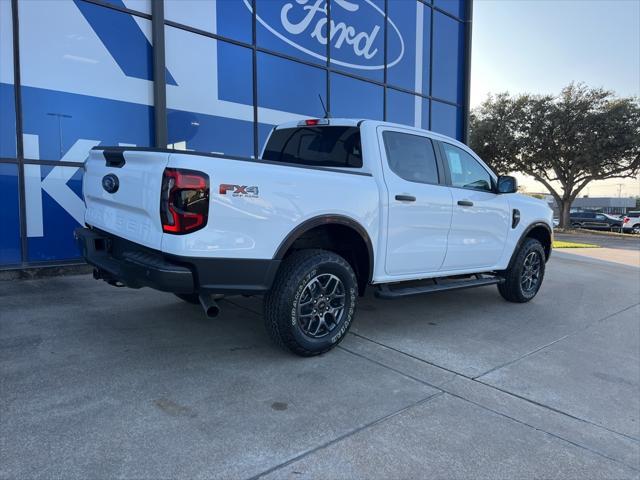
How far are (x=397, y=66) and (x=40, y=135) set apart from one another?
7.99m

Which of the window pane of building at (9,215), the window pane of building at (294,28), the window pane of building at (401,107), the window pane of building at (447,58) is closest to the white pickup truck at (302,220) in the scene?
the window pane of building at (9,215)

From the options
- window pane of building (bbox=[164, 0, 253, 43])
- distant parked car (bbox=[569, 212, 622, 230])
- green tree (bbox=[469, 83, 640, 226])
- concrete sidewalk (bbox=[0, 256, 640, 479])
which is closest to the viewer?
concrete sidewalk (bbox=[0, 256, 640, 479])

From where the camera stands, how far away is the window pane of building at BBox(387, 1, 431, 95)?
37.1ft

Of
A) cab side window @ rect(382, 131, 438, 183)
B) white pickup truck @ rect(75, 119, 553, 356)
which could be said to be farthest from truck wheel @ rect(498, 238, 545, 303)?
cab side window @ rect(382, 131, 438, 183)

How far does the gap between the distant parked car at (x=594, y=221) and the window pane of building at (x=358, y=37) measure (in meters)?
31.0

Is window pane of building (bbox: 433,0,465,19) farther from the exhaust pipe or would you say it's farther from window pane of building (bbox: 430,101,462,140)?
the exhaust pipe

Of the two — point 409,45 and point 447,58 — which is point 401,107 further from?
point 447,58

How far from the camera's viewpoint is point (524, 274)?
6.07 metres

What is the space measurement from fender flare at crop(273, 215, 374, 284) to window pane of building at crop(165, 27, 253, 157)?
15.6 feet

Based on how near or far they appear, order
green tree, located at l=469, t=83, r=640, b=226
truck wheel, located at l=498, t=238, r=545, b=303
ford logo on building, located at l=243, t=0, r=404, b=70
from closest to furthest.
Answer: truck wheel, located at l=498, t=238, r=545, b=303 → ford logo on building, located at l=243, t=0, r=404, b=70 → green tree, located at l=469, t=83, r=640, b=226

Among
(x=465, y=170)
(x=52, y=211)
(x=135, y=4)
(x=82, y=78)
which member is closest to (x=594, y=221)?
(x=465, y=170)

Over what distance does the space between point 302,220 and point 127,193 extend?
1270mm

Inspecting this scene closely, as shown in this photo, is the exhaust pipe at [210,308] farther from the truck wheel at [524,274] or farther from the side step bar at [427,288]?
the truck wheel at [524,274]

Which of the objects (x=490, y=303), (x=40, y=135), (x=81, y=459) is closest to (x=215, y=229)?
(x=81, y=459)
